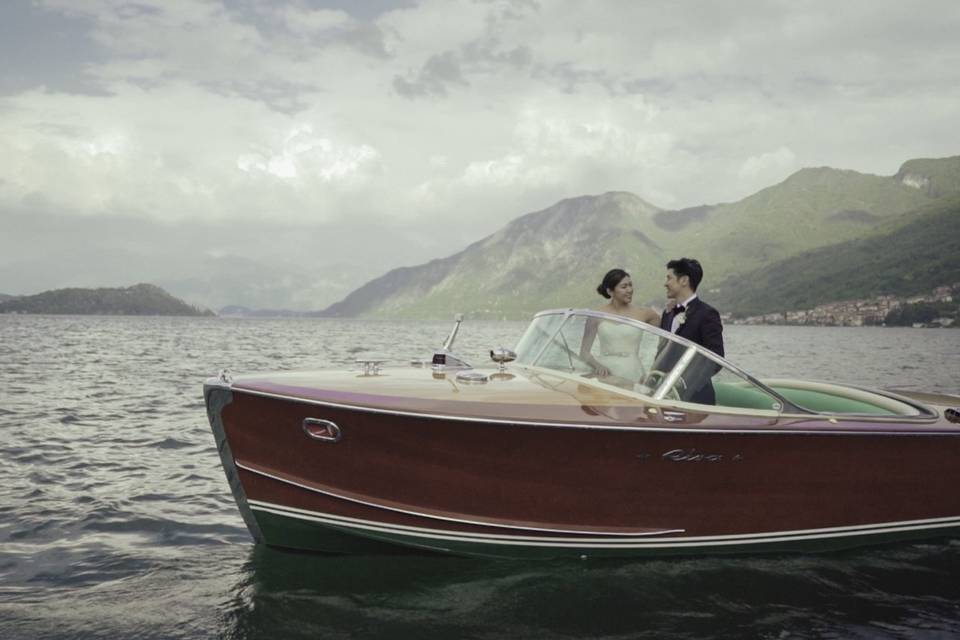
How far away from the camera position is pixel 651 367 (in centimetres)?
572

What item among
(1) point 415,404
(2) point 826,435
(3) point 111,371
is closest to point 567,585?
(1) point 415,404

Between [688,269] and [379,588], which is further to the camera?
[688,269]

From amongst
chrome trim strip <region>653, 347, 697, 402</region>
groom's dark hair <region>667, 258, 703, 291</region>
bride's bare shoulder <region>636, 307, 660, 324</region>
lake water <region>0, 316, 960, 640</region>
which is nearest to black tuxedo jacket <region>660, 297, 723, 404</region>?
groom's dark hair <region>667, 258, 703, 291</region>

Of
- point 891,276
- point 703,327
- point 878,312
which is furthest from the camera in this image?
point 891,276

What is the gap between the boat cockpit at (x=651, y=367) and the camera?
5.64 meters

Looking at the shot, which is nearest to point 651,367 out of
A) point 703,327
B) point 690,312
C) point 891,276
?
point 703,327

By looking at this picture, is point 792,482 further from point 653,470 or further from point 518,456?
point 518,456

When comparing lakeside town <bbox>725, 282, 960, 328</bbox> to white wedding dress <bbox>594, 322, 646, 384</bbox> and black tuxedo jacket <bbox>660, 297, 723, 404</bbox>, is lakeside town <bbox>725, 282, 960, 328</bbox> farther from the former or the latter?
white wedding dress <bbox>594, 322, 646, 384</bbox>

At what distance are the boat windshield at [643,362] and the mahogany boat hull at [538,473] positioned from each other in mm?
307

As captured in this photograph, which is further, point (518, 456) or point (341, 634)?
point (518, 456)

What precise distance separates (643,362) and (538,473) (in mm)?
1301

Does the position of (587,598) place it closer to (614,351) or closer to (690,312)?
(614,351)

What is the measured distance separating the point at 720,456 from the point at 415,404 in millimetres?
2299

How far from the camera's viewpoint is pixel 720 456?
17.7 feet
